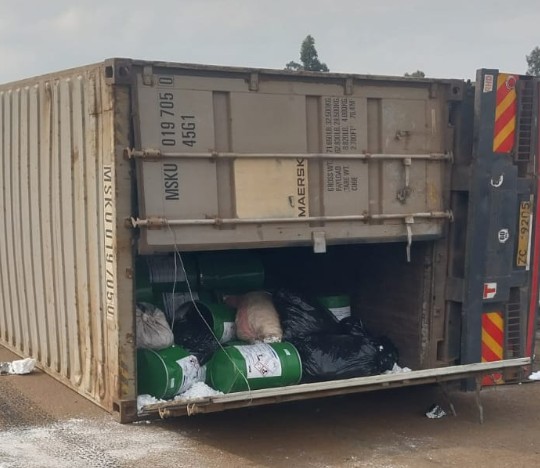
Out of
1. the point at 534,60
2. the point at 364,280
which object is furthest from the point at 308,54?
the point at 364,280

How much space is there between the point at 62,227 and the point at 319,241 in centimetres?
196

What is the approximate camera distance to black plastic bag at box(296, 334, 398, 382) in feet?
19.3

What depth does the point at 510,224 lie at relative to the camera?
6066mm

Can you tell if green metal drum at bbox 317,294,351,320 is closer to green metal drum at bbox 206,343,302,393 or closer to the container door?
green metal drum at bbox 206,343,302,393

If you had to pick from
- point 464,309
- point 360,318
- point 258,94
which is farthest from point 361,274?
point 258,94

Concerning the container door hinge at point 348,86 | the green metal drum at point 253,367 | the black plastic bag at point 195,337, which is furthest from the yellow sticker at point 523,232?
the black plastic bag at point 195,337

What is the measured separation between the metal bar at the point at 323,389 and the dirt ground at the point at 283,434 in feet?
1.31

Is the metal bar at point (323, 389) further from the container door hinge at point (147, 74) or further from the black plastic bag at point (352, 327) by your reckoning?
the container door hinge at point (147, 74)

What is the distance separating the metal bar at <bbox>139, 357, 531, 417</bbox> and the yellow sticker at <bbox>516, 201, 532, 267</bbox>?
0.75 metres

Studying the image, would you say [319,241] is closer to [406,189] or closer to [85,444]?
[406,189]

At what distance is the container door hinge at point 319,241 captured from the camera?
18.1 ft

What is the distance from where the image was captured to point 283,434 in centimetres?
580

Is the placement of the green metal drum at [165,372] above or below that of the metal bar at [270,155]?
below

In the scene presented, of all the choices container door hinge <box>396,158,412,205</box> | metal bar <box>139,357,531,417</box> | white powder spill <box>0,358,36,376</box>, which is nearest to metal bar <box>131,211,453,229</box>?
container door hinge <box>396,158,412,205</box>
